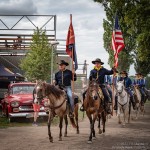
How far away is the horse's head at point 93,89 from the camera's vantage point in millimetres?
12531

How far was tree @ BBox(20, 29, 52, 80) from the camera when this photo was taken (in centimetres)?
3675

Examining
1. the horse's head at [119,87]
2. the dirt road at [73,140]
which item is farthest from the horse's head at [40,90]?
the horse's head at [119,87]

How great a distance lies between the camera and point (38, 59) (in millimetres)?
37531

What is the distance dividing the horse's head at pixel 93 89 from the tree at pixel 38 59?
24.3 metres

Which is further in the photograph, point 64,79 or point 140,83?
point 140,83

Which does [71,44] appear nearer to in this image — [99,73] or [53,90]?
[99,73]

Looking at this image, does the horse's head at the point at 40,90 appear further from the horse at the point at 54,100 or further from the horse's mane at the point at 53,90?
the horse's mane at the point at 53,90

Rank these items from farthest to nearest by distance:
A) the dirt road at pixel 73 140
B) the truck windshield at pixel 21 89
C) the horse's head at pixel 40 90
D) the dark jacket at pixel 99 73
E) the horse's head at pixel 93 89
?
the truck windshield at pixel 21 89 < the dark jacket at pixel 99 73 < the horse's head at pixel 93 89 < the horse's head at pixel 40 90 < the dirt road at pixel 73 140

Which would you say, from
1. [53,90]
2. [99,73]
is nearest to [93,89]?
[99,73]

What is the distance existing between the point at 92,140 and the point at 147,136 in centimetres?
222

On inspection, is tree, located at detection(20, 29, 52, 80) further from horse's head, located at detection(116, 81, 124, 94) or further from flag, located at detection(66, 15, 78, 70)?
flag, located at detection(66, 15, 78, 70)

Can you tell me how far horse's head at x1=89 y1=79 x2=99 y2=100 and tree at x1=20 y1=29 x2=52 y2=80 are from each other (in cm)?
2428

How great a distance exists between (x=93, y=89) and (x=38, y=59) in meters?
25.3

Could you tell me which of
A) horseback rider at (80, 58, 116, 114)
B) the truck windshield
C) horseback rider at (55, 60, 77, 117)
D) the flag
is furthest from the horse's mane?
the truck windshield
